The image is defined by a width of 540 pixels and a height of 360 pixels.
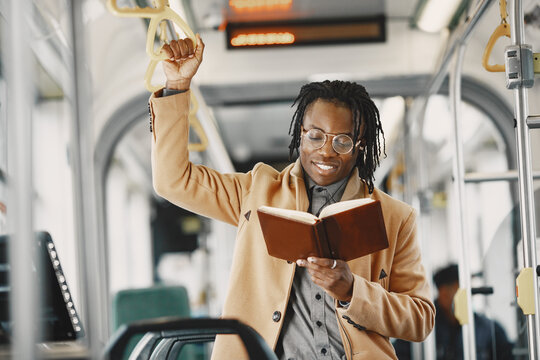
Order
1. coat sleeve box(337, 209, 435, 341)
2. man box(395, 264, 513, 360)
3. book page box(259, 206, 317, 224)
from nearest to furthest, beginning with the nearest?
book page box(259, 206, 317, 224), coat sleeve box(337, 209, 435, 341), man box(395, 264, 513, 360)

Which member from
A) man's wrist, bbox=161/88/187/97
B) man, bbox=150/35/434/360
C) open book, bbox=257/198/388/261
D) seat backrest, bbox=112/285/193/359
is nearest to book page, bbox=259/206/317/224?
open book, bbox=257/198/388/261

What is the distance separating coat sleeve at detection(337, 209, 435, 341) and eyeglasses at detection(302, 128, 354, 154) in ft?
1.08

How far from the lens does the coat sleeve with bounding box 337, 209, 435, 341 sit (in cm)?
204

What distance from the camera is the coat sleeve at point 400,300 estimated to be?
80.4 inches

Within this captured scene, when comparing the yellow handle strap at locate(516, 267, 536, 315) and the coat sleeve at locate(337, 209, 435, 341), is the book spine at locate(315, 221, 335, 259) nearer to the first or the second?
the coat sleeve at locate(337, 209, 435, 341)

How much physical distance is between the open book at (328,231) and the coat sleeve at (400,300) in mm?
140

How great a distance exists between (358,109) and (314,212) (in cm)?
36

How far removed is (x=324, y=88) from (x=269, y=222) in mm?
575

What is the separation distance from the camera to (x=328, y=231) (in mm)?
1900

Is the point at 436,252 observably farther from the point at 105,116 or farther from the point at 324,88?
the point at 324,88

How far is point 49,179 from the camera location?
464 centimetres

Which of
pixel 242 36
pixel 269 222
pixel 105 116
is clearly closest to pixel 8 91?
pixel 269 222

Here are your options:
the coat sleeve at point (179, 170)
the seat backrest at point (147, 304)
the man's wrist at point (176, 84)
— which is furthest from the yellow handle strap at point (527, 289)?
the seat backrest at point (147, 304)

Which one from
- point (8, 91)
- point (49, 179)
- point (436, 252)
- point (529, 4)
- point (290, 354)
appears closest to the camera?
point (8, 91)
